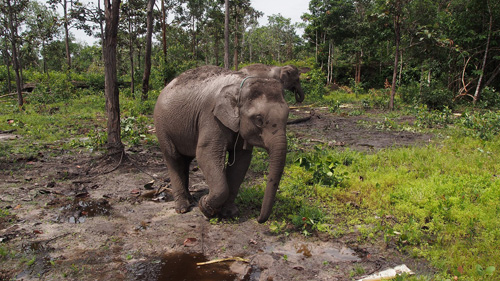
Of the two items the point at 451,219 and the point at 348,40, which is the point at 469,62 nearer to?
the point at 348,40

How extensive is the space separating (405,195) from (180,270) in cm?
405

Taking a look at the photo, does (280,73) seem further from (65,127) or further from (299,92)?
(65,127)

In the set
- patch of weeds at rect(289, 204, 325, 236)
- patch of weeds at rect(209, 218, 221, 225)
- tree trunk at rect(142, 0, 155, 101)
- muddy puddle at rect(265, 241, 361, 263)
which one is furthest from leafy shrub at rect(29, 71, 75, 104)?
muddy puddle at rect(265, 241, 361, 263)

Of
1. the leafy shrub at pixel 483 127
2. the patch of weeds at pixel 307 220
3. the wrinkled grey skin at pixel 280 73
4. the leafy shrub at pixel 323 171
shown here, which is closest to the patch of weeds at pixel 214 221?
the patch of weeds at pixel 307 220

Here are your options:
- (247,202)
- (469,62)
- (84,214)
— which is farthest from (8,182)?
(469,62)

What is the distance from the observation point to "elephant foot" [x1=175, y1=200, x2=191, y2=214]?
5.64 meters

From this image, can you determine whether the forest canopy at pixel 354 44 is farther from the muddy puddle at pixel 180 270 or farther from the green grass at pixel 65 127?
the muddy puddle at pixel 180 270

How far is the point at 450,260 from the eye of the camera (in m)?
3.91

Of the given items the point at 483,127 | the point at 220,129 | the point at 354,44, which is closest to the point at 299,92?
the point at 220,129

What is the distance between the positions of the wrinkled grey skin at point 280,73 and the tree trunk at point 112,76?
13.0 feet

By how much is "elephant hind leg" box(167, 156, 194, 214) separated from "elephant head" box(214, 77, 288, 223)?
1.70m

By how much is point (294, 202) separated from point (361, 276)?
2074mm

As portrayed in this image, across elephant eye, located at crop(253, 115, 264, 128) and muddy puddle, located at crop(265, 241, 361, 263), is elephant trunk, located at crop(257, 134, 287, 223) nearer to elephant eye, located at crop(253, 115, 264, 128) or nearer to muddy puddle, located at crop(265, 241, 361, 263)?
elephant eye, located at crop(253, 115, 264, 128)

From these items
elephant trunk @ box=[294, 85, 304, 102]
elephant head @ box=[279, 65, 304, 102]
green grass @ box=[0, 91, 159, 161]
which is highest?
elephant head @ box=[279, 65, 304, 102]
